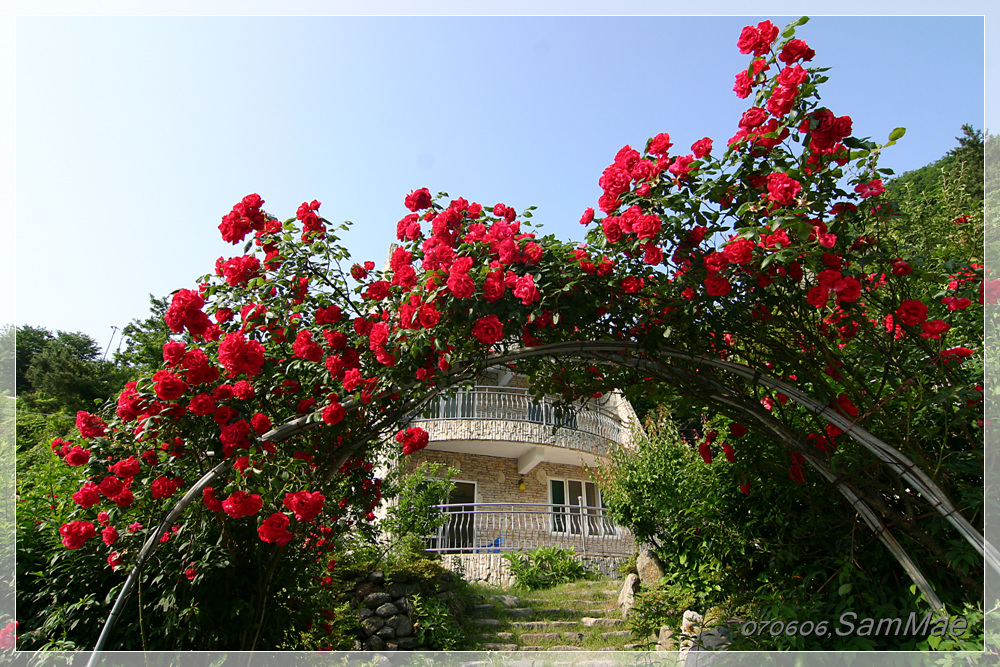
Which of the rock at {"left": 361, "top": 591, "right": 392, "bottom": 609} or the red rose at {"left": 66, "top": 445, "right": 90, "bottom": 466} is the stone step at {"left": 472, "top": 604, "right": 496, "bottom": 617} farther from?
the red rose at {"left": 66, "top": 445, "right": 90, "bottom": 466}

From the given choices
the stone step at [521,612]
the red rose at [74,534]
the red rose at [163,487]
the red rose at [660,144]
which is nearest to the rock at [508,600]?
the stone step at [521,612]

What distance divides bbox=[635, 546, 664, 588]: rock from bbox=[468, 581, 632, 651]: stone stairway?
1.96 ft

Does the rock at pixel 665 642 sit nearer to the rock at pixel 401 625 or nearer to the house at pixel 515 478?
the rock at pixel 401 625

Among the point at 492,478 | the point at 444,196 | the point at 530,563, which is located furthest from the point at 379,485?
Result: the point at 492,478

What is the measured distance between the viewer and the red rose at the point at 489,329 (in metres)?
2.61

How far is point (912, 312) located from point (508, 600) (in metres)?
6.99

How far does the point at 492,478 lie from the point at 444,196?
36.7ft

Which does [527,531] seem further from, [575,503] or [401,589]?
[401,589]

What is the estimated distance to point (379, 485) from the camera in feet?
15.1

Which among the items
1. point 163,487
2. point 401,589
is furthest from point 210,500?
point 401,589

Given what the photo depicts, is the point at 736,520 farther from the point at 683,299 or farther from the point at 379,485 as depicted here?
the point at 379,485

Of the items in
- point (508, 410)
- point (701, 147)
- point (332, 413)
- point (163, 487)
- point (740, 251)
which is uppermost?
point (508, 410)

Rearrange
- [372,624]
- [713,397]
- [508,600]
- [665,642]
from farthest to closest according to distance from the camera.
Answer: [508,600], [372,624], [665,642], [713,397]

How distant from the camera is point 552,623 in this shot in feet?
23.0
